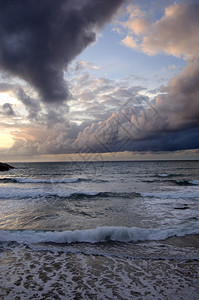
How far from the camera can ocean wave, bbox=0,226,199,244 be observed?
277 inches

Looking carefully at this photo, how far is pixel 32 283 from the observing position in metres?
4.34

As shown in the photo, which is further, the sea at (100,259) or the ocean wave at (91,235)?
the ocean wave at (91,235)

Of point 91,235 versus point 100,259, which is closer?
point 100,259

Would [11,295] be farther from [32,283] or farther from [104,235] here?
[104,235]

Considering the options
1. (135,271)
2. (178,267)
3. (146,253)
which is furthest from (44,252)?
(178,267)

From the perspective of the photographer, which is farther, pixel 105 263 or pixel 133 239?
pixel 133 239

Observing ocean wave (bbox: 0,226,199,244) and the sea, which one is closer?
the sea

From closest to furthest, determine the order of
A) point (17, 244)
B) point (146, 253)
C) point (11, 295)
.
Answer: point (11, 295) < point (146, 253) < point (17, 244)

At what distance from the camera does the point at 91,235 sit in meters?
7.29

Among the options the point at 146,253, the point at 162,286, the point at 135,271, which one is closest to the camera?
the point at 162,286

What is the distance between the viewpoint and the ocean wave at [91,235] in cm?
703

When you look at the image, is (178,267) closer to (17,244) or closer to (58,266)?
(58,266)

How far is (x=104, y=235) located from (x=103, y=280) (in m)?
2.87

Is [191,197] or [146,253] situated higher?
[146,253]
